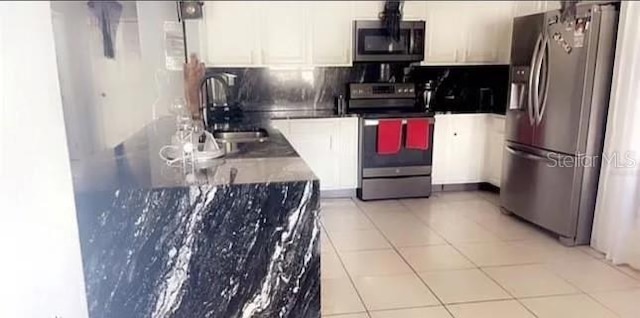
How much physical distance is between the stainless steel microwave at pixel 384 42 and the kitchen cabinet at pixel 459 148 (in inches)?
26.5

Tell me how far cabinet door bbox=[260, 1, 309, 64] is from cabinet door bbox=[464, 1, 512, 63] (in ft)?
5.03

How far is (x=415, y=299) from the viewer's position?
231 centimetres

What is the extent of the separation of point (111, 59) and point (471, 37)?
12.9 ft

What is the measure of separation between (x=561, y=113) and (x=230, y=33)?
264 centimetres

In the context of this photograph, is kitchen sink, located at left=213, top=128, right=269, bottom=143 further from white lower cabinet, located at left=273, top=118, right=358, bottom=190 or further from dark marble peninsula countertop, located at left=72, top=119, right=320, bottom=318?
white lower cabinet, located at left=273, top=118, right=358, bottom=190

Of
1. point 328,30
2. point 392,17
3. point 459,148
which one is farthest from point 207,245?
point 459,148

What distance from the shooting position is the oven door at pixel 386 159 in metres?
3.97

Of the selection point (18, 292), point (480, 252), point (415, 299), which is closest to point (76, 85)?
point (18, 292)

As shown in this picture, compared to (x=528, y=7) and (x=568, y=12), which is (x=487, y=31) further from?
(x=568, y=12)

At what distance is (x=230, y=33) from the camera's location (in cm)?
390

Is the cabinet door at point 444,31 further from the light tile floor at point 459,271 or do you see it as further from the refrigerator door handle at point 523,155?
the light tile floor at point 459,271

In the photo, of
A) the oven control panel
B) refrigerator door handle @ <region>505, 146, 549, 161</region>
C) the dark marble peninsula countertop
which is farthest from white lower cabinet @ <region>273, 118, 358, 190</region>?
the dark marble peninsula countertop

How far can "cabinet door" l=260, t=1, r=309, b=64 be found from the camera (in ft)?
13.0

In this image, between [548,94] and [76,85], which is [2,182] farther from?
[548,94]
